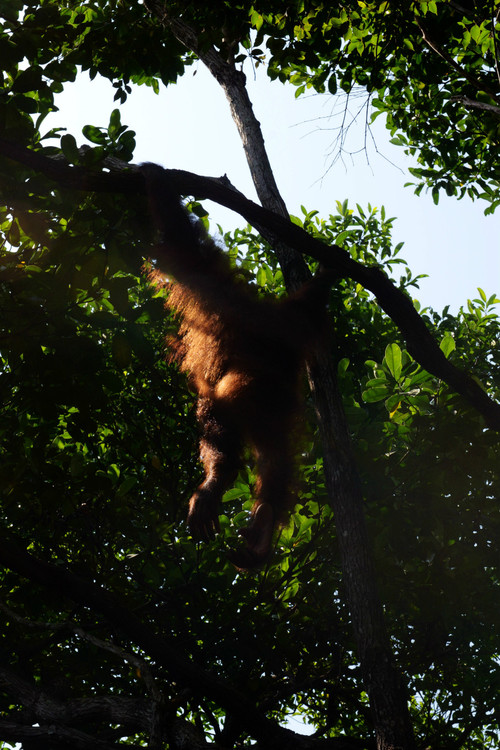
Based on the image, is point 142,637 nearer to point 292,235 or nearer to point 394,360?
point 394,360

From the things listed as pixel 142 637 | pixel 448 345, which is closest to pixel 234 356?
pixel 448 345

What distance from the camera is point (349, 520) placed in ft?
11.1

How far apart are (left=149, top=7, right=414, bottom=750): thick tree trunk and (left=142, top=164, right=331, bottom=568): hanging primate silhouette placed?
228mm

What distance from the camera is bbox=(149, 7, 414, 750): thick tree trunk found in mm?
3033

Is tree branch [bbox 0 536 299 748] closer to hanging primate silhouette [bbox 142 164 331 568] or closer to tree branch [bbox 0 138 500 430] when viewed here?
hanging primate silhouette [bbox 142 164 331 568]

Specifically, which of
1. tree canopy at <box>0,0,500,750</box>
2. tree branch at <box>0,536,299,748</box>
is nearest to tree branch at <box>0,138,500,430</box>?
tree canopy at <box>0,0,500,750</box>

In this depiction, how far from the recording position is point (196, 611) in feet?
14.6

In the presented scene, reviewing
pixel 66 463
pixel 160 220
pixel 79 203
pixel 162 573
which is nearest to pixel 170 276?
pixel 160 220

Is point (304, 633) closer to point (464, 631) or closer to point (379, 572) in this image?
point (379, 572)

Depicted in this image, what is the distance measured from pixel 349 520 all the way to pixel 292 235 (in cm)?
152

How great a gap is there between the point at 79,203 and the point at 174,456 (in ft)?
7.50

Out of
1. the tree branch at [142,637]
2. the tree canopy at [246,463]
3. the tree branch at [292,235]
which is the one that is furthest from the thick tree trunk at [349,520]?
the tree branch at [142,637]

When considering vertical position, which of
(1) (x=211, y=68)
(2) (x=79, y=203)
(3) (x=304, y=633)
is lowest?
(3) (x=304, y=633)

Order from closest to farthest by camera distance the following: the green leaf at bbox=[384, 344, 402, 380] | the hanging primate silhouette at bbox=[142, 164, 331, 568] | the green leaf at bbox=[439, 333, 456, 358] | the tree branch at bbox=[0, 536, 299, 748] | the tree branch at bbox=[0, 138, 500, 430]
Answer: the tree branch at bbox=[0, 138, 500, 430] < the tree branch at bbox=[0, 536, 299, 748] < the hanging primate silhouette at bbox=[142, 164, 331, 568] < the green leaf at bbox=[384, 344, 402, 380] < the green leaf at bbox=[439, 333, 456, 358]
